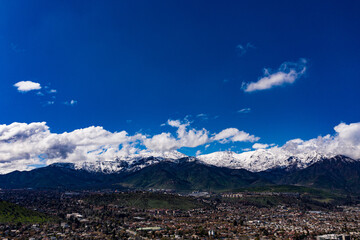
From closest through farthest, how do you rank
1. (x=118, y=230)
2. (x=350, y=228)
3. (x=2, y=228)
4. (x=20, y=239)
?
(x=20, y=239) < (x=2, y=228) < (x=118, y=230) < (x=350, y=228)

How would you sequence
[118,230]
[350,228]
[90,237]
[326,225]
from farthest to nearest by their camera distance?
[326,225] → [350,228] → [118,230] → [90,237]

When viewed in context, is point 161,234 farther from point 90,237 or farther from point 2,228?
point 2,228

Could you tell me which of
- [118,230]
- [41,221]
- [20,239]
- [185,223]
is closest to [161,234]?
[118,230]

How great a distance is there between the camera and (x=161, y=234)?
153250mm

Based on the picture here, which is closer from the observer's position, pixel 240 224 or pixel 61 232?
pixel 61 232

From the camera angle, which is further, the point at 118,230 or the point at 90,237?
the point at 118,230

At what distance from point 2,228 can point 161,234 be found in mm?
90822

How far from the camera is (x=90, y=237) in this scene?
5733 inches

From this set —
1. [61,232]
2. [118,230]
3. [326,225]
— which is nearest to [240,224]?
[326,225]

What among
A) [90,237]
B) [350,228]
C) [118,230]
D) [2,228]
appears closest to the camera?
[90,237]

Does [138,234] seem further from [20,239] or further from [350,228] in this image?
[350,228]

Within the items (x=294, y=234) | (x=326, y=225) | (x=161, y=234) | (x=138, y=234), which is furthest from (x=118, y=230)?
(x=326, y=225)

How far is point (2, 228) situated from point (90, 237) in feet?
178

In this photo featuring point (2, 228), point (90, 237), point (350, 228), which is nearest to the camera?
point (90, 237)
